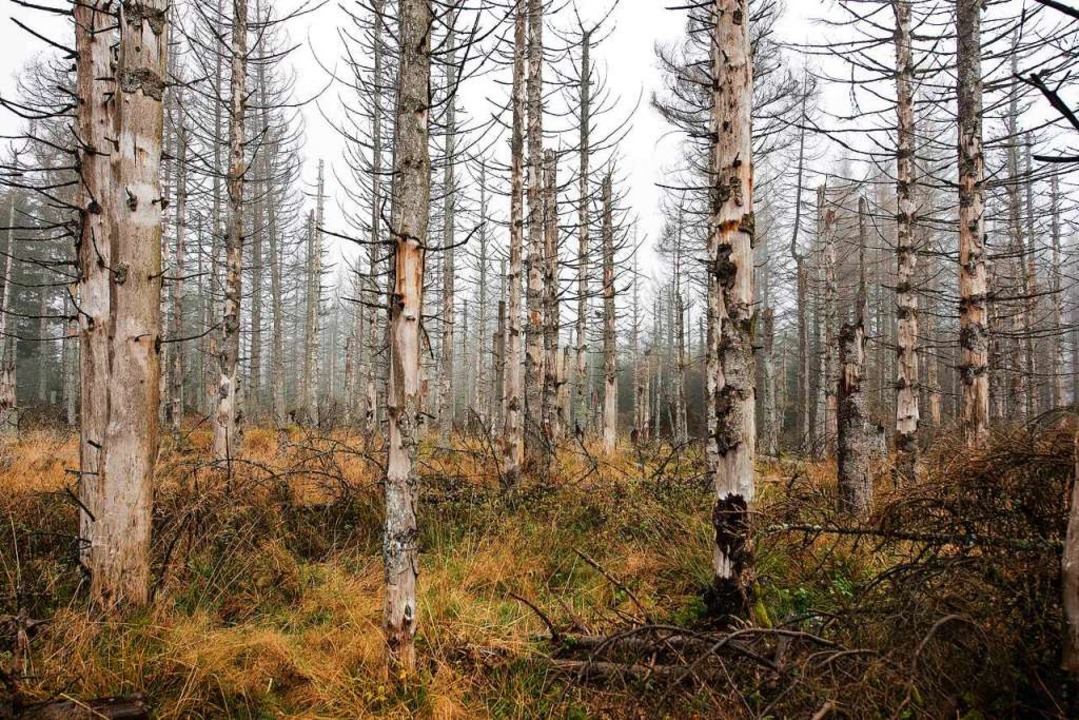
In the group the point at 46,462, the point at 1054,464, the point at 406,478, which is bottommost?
the point at 46,462

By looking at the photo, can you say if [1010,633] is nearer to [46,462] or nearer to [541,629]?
[541,629]

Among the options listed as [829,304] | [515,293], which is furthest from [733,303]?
[829,304]

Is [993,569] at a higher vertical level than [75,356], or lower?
lower

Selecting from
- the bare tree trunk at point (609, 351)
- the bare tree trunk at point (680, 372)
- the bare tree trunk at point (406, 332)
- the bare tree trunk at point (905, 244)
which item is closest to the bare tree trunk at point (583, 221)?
the bare tree trunk at point (609, 351)

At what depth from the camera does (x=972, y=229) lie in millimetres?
6754

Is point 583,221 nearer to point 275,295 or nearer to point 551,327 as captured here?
point 551,327

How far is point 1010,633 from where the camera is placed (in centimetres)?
192

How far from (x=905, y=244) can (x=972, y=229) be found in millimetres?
1237

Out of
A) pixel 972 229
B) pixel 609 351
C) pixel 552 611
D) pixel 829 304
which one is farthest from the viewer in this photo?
pixel 829 304

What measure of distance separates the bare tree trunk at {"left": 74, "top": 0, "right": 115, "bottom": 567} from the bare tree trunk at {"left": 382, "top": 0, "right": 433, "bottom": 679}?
2.05 meters

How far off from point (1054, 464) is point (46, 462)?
32.4 feet

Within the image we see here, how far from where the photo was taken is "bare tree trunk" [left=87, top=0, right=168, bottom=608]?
3096 mm

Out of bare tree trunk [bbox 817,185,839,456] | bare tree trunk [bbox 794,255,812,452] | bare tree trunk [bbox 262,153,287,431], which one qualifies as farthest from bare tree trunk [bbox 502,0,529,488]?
bare tree trunk [bbox 262,153,287,431]

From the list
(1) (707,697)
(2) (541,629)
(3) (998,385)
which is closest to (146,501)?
(2) (541,629)
